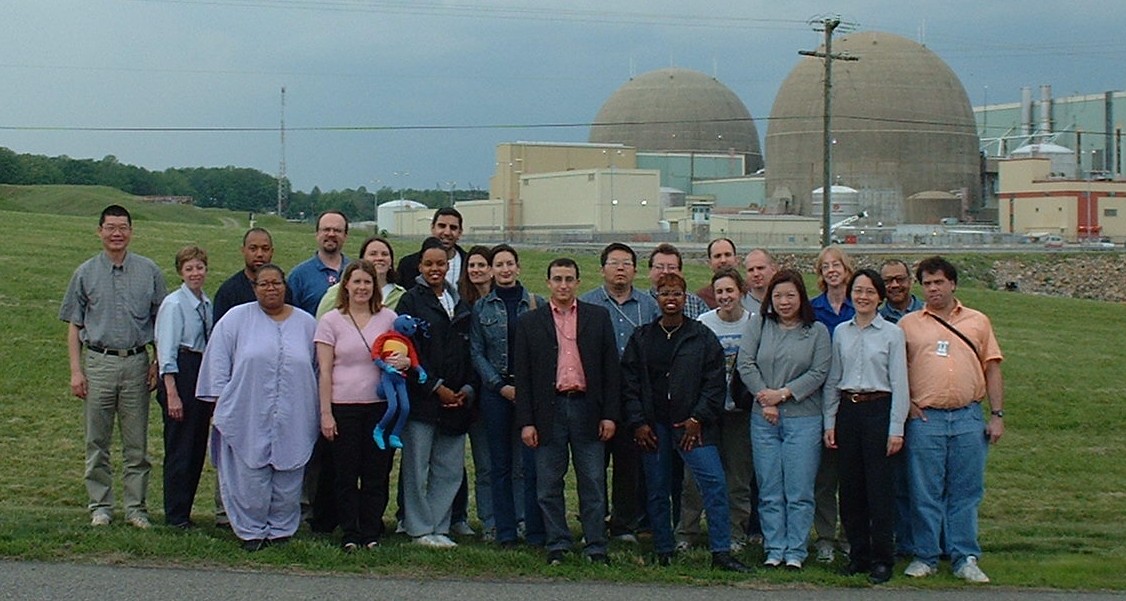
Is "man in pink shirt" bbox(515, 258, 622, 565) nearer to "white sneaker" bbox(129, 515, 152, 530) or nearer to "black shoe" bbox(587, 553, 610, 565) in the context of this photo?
"black shoe" bbox(587, 553, 610, 565)

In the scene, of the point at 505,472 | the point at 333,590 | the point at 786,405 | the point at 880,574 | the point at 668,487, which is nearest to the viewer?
the point at 333,590

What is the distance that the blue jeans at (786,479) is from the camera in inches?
288

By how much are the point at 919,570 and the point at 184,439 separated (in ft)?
14.5

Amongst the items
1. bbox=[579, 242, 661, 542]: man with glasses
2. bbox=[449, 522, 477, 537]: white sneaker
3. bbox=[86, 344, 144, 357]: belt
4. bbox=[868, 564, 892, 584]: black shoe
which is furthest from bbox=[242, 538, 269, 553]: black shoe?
bbox=[868, 564, 892, 584]: black shoe

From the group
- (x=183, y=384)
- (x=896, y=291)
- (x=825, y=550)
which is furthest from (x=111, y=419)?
(x=896, y=291)

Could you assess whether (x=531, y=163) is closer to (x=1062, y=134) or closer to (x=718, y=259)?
(x=1062, y=134)

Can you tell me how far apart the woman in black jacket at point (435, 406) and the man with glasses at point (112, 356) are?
168cm

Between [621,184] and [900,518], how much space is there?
Result: 47420 millimetres

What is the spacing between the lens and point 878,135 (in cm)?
6769

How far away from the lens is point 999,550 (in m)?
8.19

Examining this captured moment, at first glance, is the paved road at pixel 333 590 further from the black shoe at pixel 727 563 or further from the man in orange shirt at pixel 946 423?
the man in orange shirt at pixel 946 423

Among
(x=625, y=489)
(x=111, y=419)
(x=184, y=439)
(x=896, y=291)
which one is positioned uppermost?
(x=896, y=291)

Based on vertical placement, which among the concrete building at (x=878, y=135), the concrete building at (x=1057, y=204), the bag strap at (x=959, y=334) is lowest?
the bag strap at (x=959, y=334)

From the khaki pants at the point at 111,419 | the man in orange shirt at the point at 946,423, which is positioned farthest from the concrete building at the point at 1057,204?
the khaki pants at the point at 111,419
